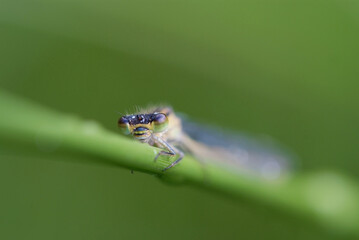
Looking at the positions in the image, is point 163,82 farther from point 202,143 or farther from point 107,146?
point 107,146

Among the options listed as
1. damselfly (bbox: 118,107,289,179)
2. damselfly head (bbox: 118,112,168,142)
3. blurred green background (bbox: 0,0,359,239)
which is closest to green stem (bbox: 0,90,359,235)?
damselfly (bbox: 118,107,289,179)

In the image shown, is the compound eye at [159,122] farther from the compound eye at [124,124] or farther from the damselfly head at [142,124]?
the compound eye at [124,124]

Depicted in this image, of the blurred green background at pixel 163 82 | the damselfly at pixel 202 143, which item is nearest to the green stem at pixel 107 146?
the damselfly at pixel 202 143

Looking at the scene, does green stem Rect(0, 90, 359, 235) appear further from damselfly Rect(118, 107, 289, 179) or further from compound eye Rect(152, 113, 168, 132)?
compound eye Rect(152, 113, 168, 132)

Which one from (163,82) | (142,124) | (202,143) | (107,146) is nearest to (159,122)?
(142,124)

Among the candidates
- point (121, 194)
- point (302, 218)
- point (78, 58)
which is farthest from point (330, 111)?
point (78, 58)
